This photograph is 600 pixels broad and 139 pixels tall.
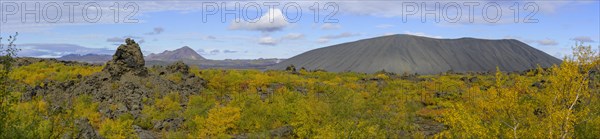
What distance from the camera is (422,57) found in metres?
→ 170

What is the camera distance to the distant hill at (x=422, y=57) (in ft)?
534

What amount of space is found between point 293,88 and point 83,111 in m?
20.7

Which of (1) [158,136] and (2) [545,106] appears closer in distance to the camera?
(2) [545,106]

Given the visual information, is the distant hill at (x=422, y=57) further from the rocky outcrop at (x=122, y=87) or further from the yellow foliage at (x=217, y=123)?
the yellow foliage at (x=217, y=123)

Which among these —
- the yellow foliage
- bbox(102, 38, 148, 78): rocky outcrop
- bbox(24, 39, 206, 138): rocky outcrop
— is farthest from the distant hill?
the yellow foliage

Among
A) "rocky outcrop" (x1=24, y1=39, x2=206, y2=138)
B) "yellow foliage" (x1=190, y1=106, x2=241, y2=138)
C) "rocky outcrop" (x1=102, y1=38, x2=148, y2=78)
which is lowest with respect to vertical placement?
"yellow foliage" (x1=190, y1=106, x2=241, y2=138)

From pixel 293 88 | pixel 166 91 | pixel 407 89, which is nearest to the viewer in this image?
pixel 166 91

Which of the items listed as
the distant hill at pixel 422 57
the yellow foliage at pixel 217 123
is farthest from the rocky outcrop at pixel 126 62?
the distant hill at pixel 422 57

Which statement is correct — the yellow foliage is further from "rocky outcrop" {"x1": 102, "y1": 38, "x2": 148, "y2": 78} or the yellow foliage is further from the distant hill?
the distant hill

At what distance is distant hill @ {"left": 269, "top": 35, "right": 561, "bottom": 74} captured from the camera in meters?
163

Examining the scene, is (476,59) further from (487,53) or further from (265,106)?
(265,106)

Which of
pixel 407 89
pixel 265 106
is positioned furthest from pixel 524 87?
pixel 407 89

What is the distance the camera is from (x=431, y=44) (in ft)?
A: 612

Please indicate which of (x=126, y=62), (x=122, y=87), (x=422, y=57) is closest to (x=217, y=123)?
(x=122, y=87)
